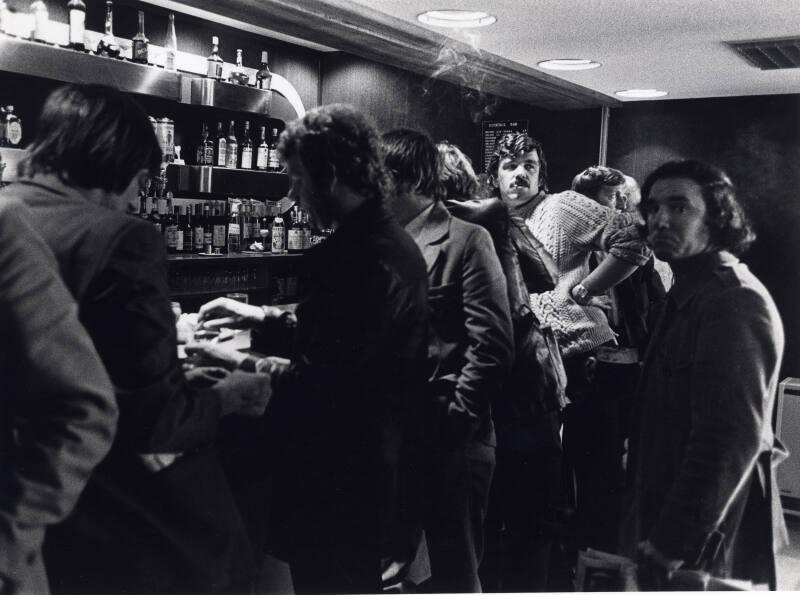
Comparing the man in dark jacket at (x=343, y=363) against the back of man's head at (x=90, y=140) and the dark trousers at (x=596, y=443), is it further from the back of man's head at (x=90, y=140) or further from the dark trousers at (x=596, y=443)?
the dark trousers at (x=596, y=443)

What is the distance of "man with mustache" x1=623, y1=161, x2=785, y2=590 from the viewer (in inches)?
54.4

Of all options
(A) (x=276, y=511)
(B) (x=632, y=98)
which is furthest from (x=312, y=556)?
(B) (x=632, y=98)

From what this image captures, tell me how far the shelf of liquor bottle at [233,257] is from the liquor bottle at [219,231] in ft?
0.08

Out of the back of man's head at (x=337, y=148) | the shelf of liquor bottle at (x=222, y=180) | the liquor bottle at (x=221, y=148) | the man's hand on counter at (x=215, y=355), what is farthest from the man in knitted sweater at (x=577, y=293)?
the man's hand on counter at (x=215, y=355)

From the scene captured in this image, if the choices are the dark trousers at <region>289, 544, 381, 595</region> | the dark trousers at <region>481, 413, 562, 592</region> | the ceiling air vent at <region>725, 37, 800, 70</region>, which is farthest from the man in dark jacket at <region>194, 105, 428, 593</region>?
the ceiling air vent at <region>725, 37, 800, 70</region>

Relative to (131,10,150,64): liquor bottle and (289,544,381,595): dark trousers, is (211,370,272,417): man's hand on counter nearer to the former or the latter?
(289,544,381,595): dark trousers

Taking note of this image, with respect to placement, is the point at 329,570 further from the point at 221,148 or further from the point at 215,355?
the point at 221,148

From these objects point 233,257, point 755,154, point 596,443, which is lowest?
point 596,443

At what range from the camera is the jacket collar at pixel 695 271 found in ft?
4.81

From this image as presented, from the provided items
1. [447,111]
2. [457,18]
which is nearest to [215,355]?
[447,111]

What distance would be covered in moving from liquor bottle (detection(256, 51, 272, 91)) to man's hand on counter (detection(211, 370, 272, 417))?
0.74 metres

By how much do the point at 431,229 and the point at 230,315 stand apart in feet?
1.56

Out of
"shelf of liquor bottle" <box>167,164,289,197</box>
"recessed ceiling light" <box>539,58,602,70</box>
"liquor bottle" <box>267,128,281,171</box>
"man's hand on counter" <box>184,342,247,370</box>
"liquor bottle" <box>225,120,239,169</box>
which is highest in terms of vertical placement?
"recessed ceiling light" <box>539,58,602,70</box>

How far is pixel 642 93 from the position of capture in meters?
1.84
